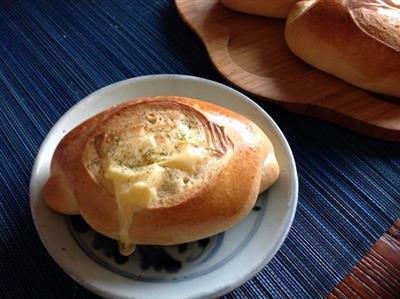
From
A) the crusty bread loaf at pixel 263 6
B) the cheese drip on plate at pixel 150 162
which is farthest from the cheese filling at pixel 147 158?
the crusty bread loaf at pixel 263 6

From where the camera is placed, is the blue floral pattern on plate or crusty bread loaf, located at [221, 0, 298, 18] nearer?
the blue floral pattern on plate

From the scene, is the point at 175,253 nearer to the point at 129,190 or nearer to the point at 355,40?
the point at 129,190

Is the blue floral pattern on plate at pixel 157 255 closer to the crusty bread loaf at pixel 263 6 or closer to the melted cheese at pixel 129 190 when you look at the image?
the melted cheese at pixel 129 190

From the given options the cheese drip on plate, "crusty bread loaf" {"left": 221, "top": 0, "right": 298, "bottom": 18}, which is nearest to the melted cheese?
the cheese drip on plate

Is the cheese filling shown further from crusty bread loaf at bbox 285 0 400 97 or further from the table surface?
crusty bread loaf at bbox 285 0 400 97

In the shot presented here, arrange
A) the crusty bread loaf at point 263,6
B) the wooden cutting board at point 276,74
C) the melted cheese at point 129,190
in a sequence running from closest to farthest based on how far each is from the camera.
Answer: the melted cheese at point 129,190 → the wooden cutting board at point 276,74 → the crusty bread loaf at point 263,6

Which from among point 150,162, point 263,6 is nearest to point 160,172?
point 150,162
